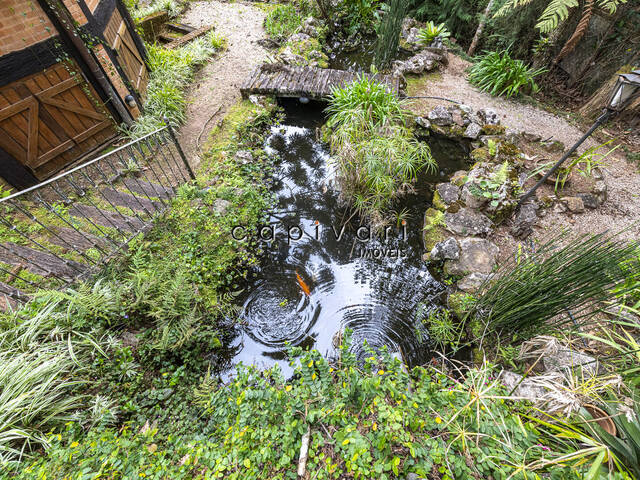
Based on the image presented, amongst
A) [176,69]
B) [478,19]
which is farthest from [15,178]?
[478,19]

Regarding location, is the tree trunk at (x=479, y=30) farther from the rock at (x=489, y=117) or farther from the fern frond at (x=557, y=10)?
the rock at (x=489, y=117)

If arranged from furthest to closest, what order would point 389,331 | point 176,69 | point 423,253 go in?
point 176,69 → point 423,253 → point 389,331

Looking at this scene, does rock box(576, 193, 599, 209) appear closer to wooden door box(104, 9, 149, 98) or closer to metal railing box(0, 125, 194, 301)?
metal railing box(0, 125, 194, 301)

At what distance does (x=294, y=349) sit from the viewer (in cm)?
206

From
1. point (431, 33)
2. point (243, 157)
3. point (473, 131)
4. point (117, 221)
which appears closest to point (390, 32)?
point (431, 33)

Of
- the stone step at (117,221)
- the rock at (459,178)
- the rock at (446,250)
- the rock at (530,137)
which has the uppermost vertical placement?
the rock at (530,137)

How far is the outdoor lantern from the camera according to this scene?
2.31 metres

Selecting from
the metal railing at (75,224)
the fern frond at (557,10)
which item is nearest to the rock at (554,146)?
the fern frond at (557,10)

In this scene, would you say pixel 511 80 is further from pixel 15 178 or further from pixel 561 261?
pixel 15 178

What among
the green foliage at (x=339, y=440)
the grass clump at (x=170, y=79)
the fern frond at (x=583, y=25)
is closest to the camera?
the green foliage at (x=339, y=440)

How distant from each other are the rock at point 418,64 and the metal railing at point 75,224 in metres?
5.62

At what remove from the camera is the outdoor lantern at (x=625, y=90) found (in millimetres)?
2307

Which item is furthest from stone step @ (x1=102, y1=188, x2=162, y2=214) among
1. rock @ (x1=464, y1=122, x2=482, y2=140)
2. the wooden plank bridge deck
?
rock @ (x1=464, y1=122, x2=482, y2=140)

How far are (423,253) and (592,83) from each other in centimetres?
539
